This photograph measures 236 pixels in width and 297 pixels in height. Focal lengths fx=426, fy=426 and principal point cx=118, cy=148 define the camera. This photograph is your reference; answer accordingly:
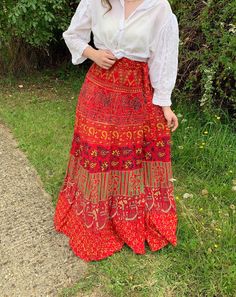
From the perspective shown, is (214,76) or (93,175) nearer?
(93,175)

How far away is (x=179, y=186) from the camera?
137 inches

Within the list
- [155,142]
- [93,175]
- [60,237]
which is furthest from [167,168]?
[60,237]

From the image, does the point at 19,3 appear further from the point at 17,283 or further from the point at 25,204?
the point at 17,283

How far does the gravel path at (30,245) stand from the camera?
2.57m

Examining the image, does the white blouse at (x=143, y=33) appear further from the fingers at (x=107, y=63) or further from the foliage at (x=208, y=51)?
the foliage at (x=208, y=51)

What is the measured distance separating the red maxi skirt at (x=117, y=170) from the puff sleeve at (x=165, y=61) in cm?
6

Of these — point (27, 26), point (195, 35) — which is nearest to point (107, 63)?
point (195, 35)

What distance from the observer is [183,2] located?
3.96 metres

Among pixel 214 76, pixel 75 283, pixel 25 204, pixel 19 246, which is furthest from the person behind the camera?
pixel 214 76

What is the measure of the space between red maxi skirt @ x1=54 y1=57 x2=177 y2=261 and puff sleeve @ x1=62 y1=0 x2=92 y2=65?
0.39ft

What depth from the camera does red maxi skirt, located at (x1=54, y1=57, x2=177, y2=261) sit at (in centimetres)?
239

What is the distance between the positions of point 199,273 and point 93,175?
2.95ft

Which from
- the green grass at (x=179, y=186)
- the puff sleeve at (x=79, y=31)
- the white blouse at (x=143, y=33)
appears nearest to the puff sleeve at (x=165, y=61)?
the white blouse at (x=143, y=33)

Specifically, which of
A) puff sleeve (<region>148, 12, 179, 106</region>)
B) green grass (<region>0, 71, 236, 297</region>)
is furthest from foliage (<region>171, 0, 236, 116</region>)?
puff sleeve (<region>148, 12, 179, 106</region>)
